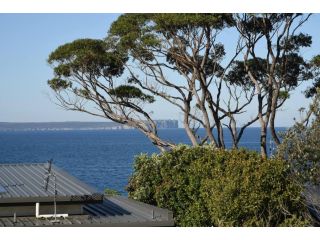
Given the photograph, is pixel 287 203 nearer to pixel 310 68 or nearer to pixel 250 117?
pixel 250 117

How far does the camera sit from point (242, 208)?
11992 millimetres

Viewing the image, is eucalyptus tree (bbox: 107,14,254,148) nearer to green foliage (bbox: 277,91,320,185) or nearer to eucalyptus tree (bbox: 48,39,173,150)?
eucalyptus tree (bbox: 48,39,173,150)

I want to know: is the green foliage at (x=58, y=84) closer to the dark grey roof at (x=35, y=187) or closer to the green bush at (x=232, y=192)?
the green bush at (x=232, y=192)

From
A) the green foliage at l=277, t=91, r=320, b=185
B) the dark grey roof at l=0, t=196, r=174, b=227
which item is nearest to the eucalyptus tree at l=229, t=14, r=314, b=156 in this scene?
the green foliage at l=277, t=91, r=320, b=185

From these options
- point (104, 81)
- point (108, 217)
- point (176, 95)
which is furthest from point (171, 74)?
point (108, 217)

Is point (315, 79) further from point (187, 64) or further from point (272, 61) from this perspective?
point (187, 64)

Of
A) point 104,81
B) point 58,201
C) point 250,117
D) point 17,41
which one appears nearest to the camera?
point 58,201

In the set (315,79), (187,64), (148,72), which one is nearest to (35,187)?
(187,64)

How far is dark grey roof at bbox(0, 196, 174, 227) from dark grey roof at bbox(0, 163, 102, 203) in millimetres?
305

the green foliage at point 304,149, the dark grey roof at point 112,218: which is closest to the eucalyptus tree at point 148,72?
the green foliage at point 304,149

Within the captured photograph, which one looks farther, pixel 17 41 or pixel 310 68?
pixel 17 41

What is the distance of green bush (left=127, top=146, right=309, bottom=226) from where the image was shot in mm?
11992

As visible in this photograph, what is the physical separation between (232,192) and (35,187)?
3.69m

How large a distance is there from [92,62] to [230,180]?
10126 millimetres
